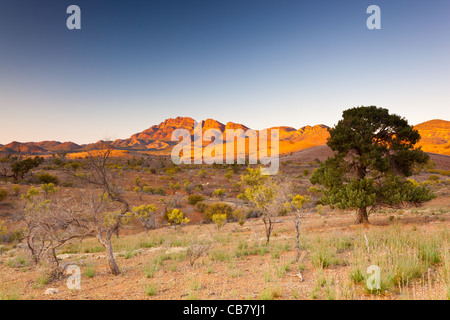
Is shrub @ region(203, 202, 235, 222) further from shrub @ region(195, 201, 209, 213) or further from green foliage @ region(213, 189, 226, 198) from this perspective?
green foliage @ region(213, 189, 226, 198)

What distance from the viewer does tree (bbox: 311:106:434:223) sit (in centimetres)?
1153

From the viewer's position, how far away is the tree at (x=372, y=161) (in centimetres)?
1153

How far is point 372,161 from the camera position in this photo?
11.4m

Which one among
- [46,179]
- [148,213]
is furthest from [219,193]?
[46,179]

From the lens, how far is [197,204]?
2698cm

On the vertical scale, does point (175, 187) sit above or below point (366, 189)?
below

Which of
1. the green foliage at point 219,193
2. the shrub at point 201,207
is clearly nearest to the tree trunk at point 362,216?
the shrub at point 201,207

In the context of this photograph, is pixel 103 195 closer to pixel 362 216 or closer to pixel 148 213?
pixel 362 216

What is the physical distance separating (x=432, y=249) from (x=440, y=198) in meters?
26.1

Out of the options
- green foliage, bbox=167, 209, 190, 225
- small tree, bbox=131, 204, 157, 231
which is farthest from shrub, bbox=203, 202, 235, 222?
small tree, bbox=131, 204, 157, 231

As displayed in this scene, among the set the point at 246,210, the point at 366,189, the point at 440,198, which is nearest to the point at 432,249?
the point at 366,189

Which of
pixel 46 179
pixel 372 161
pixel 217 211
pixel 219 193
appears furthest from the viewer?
pixel 219 193
